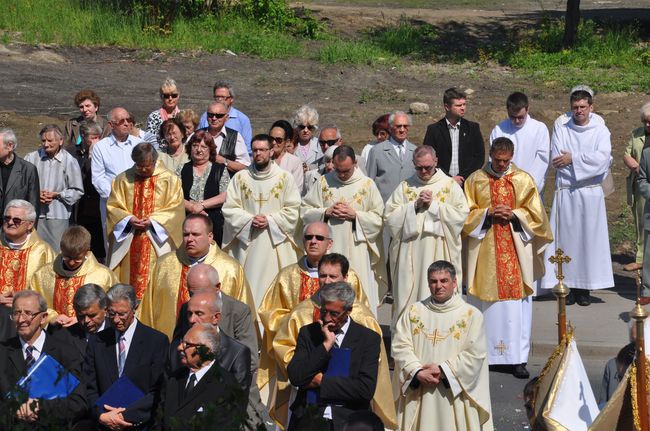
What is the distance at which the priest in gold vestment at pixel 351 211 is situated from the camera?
12391mm

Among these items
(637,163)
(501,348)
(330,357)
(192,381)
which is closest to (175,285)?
(330,357)

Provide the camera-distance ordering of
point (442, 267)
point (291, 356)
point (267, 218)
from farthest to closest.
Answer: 1. point (267, 218)
2. point (442, 267)
3. point (291, 356)

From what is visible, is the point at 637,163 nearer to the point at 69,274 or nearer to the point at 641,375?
the point at 69,274

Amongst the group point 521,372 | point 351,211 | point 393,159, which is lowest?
point 521,372

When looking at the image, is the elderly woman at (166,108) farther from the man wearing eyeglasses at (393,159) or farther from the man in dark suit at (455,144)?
the man in dark suit at (455,144)

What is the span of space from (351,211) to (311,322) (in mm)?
2712

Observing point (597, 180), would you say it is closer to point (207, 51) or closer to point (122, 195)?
point (122, 195)

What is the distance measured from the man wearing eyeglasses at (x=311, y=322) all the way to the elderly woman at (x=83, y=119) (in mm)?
4786

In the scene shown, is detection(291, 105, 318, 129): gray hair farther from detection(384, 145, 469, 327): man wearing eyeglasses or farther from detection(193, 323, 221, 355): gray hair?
detection(193, 323, 221, 355): gray hair

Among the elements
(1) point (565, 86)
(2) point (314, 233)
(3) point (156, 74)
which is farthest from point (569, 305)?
(3) point (156, 74)

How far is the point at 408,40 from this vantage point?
2722 centimetres

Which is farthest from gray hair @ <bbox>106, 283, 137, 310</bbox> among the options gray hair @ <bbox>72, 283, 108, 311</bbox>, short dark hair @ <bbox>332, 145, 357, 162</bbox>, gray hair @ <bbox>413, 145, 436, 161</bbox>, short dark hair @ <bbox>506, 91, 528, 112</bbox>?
short dark hair @ <bbox>506, 91, 528, 112</bbox>

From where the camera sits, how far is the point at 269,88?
23969 millimetres

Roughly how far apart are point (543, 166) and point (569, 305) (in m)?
1.48
